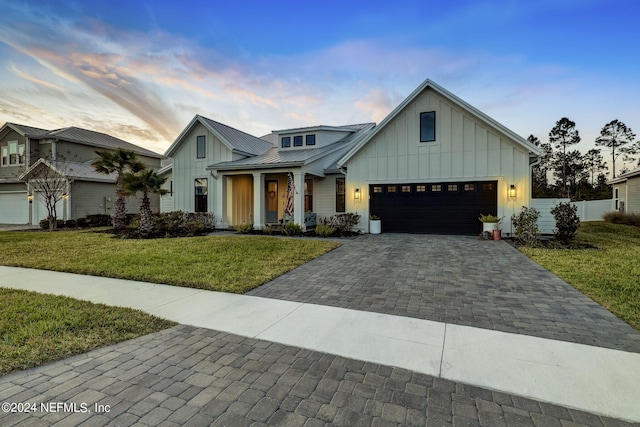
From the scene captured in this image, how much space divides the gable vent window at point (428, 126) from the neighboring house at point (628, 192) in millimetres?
14983

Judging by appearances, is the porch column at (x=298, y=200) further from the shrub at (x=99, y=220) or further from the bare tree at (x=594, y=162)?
the bare tree at (x=594, y=162)

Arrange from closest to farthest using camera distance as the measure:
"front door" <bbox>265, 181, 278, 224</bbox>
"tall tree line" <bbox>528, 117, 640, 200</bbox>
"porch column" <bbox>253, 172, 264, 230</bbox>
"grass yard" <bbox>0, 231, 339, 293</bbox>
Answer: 1. "grass yard" <bbox>0, 231, 339, 293</bbox>
2. "porch column" <bbox>253, 172, 264, 230</bbox>
3. "front door" <bbox>265, 181, 278, 224</bbox>
4. "tall tree line" <bbox>528, 117, 640, 200</bbox>

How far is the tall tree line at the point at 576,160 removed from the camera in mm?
35438

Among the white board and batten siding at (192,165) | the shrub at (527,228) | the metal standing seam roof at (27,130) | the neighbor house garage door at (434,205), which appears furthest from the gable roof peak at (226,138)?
the shrub at (527,228)

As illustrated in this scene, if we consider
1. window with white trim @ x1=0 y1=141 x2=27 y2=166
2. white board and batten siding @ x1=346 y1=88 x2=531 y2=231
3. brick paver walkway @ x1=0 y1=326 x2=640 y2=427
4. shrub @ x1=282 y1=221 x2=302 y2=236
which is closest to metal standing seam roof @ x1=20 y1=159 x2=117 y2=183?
window with white trim @ x1=0 y1=141 x2=27 y2=166

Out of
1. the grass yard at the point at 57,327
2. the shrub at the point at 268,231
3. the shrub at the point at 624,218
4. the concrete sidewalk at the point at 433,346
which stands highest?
the shrub at the point at 624,218

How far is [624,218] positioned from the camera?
58.7 feet

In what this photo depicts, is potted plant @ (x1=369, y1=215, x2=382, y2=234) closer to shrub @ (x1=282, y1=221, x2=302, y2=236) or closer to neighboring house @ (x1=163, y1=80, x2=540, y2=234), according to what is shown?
neighboring house @ (x1=163, y1=80, x2=540, y2=234)

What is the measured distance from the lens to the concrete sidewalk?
101 inches

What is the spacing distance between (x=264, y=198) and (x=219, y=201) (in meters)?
2.52

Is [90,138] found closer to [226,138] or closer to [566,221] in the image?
[226,138]

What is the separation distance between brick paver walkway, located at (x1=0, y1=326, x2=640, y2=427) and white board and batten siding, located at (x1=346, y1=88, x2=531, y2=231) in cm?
1213

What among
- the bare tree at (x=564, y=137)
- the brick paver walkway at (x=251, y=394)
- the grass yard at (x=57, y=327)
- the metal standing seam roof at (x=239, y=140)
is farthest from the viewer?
the bare tree at (x=564, y=137)

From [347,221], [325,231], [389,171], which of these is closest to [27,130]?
[325,231]
